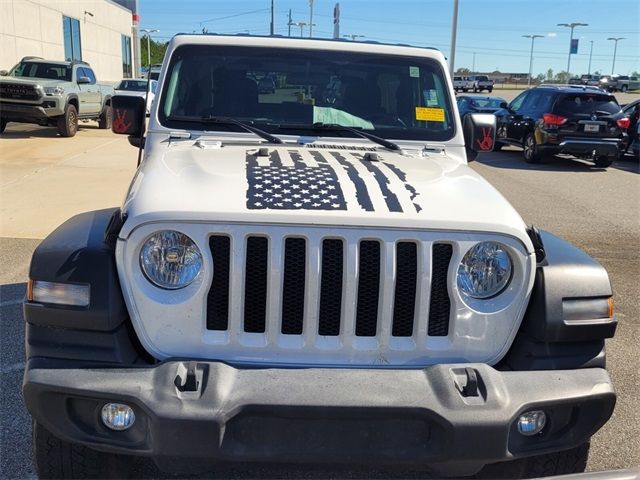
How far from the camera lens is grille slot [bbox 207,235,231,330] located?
2.40 meters

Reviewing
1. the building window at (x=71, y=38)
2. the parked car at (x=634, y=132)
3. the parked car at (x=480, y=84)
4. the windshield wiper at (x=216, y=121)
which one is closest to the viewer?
the windshield wiper at (x=216, y=121)

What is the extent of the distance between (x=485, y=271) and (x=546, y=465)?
0.86 meters

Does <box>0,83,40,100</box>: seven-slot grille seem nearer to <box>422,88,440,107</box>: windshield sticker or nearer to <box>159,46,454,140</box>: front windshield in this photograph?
<box>159,46,454,140</box>: front windshield

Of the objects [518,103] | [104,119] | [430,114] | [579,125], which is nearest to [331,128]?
[430,114]

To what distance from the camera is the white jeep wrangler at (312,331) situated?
2193 mm

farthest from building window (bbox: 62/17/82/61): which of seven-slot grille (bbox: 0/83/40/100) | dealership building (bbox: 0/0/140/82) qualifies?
seven-slot grille (bbox: 0/83/40/100)

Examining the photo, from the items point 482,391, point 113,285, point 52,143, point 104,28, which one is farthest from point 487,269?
point 104,28

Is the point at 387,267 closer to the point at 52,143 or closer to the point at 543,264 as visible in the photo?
the point at 543,264

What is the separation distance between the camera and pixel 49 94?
1567cm

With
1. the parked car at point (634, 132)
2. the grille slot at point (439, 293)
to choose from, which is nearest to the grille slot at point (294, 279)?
the grille slot at point (439, 293)

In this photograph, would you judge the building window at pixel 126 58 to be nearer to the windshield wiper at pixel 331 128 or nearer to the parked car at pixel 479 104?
the parked car at pixel 479 104

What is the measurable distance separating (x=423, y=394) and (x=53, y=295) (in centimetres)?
135

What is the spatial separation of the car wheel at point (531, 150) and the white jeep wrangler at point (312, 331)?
12.8 meters

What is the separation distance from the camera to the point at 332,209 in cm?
246
